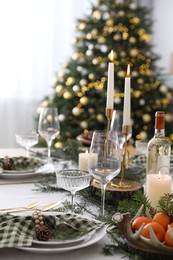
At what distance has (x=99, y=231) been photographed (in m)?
1.09

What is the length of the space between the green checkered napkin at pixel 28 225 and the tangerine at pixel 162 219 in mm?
140

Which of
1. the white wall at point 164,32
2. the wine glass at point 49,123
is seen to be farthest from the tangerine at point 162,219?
the white wall at point 164,32

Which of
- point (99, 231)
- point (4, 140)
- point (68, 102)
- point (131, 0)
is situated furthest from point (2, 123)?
A: point (99, 231)

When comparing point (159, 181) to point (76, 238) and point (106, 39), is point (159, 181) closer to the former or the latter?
point (76, 238)

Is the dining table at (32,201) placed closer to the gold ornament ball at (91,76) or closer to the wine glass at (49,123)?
the wine glass at (49,123)

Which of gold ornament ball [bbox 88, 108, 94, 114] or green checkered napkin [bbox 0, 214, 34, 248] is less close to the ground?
gold ornament ball [bbox 88, 108, 94, 114]

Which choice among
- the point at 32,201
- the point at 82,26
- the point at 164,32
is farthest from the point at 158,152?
the point at 164,32

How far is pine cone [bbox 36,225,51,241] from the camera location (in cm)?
103

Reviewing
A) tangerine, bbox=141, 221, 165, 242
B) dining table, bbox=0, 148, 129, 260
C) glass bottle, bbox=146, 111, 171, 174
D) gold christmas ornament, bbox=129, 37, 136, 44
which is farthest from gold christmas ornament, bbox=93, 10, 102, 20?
tangerine, bbox=141, 221, 165, 242

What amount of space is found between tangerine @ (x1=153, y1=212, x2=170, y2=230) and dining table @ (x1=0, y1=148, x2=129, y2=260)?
107mm

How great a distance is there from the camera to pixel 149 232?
0.95m

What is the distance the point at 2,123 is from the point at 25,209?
3.39 m

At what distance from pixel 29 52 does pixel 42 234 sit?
3654mm

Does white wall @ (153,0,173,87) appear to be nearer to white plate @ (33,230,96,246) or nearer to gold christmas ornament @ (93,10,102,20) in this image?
gold christmas ornament @ (93,10,102,20)
